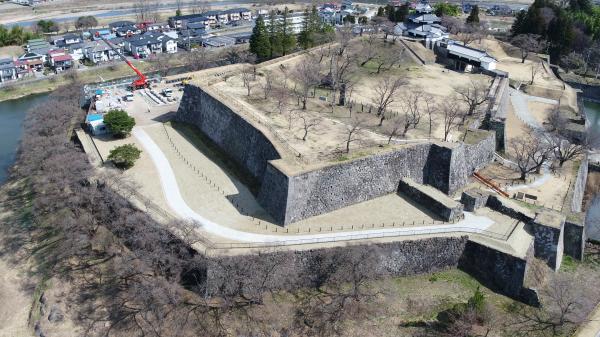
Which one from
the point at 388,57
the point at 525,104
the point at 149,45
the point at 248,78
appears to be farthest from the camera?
the point at 149,45

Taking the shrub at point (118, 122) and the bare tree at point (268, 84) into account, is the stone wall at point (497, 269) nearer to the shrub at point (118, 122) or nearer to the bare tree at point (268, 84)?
the bare tree at point (268, 84)

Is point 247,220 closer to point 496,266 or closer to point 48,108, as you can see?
point 496,266

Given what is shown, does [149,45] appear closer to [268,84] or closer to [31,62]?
[31,62]

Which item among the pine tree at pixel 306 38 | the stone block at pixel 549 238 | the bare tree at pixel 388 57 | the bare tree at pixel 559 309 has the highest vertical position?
the pine tree at pixel 306 38

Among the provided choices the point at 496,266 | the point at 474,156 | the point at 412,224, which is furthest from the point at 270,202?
the point at 474,156

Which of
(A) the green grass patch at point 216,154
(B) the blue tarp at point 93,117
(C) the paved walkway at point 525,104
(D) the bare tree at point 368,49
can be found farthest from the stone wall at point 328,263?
(D) the bare tree at point 368,49

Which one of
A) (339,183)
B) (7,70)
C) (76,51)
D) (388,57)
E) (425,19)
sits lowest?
(7,70)

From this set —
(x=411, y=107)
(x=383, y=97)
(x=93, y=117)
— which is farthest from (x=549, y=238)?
(x=93, y=117)
